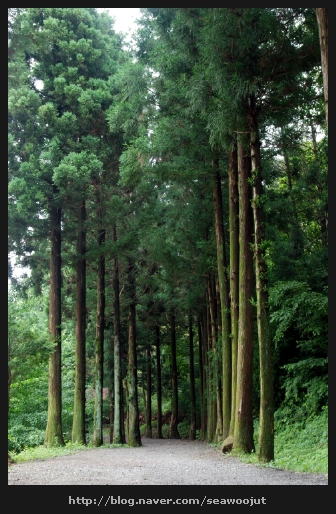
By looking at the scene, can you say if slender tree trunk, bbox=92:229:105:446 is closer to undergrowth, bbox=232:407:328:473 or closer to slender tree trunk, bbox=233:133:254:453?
undergrowth, bbox=232:407:328:473

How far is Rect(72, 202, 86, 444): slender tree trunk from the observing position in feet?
55.5

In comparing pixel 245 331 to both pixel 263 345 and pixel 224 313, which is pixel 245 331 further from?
pixel 224 313

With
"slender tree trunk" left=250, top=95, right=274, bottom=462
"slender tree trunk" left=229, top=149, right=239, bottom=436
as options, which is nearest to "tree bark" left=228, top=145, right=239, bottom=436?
"slender tree trunk" left=229, top=149, right=239, bottom=436

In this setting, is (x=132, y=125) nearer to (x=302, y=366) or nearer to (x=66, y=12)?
(x=66, y=12)

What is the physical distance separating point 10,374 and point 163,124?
6.90 meters

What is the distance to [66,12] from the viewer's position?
1733 cm

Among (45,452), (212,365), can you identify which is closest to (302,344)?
(212,365)

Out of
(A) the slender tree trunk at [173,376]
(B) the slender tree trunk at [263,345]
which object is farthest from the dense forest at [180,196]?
(A) the slender tree trunk at [173,376]

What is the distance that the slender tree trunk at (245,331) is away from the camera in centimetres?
1052

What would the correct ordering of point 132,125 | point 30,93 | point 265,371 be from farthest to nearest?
point 30,93, point 132,125, point 265,371

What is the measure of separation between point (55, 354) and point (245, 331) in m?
7.62
